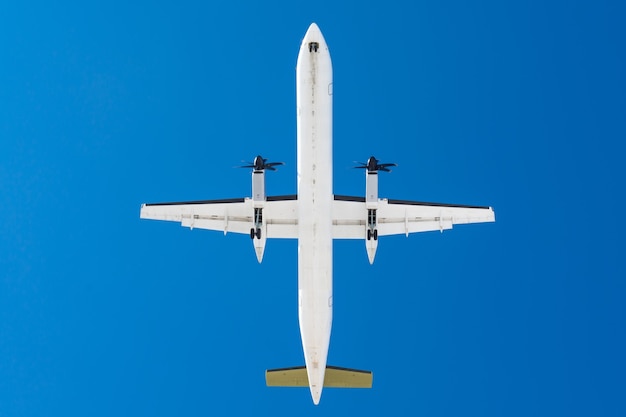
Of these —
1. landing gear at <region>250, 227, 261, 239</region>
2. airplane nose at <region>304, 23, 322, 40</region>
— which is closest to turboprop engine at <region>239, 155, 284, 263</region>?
landing gear at <region>250, 227, 261, 239</region>

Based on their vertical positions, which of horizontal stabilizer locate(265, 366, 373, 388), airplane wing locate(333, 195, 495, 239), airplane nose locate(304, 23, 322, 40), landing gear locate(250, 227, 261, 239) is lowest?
horizontal stabilizer locate(265, 366, 373, 388)

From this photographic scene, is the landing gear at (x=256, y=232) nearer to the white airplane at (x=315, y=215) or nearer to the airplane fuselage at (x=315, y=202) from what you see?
the white airplane at (x=315, y=215)

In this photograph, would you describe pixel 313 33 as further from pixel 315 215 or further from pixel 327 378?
pixel 327 378

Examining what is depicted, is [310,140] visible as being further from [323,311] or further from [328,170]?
[323,311]

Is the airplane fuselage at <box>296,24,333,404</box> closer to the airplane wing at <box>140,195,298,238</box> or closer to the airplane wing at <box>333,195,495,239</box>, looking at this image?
the airplane wing at <box>333,195,495,239</box>

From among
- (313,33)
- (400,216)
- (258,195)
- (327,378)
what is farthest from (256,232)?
(313,33)
